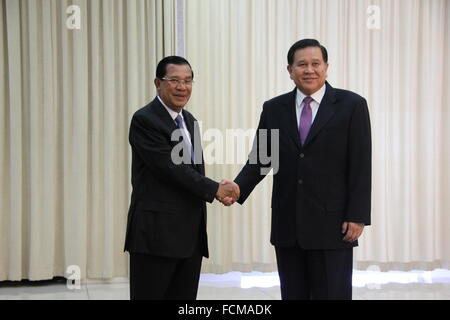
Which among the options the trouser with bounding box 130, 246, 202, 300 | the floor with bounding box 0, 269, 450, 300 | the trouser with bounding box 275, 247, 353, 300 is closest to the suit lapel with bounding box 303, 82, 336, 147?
the trouser with bounding box 275, 247, 353, 300

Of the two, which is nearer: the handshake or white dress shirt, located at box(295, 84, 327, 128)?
white dress shirt, located at box(295, 84, 327, 128)

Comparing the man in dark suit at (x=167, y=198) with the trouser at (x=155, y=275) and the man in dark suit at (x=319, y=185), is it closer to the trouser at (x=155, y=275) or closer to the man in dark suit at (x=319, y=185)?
the trouser at (x=155, y=275)

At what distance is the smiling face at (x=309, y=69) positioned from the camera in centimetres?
208

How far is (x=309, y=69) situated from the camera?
2.08m

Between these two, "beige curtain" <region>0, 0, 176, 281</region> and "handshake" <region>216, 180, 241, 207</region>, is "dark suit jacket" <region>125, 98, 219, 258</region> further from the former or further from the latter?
"beige curtain" <region>0, 0, 176, 281</region>

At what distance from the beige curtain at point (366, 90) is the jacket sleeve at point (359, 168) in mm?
2088

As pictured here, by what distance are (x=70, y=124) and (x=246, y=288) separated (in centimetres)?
178

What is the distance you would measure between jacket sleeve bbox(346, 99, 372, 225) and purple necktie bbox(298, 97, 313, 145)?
17 centimetres

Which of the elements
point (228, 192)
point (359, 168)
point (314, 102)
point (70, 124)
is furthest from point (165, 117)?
point (70, 124)

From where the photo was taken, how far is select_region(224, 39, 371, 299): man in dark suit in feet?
6.57

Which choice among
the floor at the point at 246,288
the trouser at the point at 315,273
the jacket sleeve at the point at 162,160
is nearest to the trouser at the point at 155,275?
the jacket sleeve at the point at 162,160

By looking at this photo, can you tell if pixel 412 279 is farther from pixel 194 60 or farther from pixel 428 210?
pixel 194 60

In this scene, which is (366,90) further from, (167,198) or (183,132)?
(167,198)

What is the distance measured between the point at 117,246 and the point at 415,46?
9.55 ft
